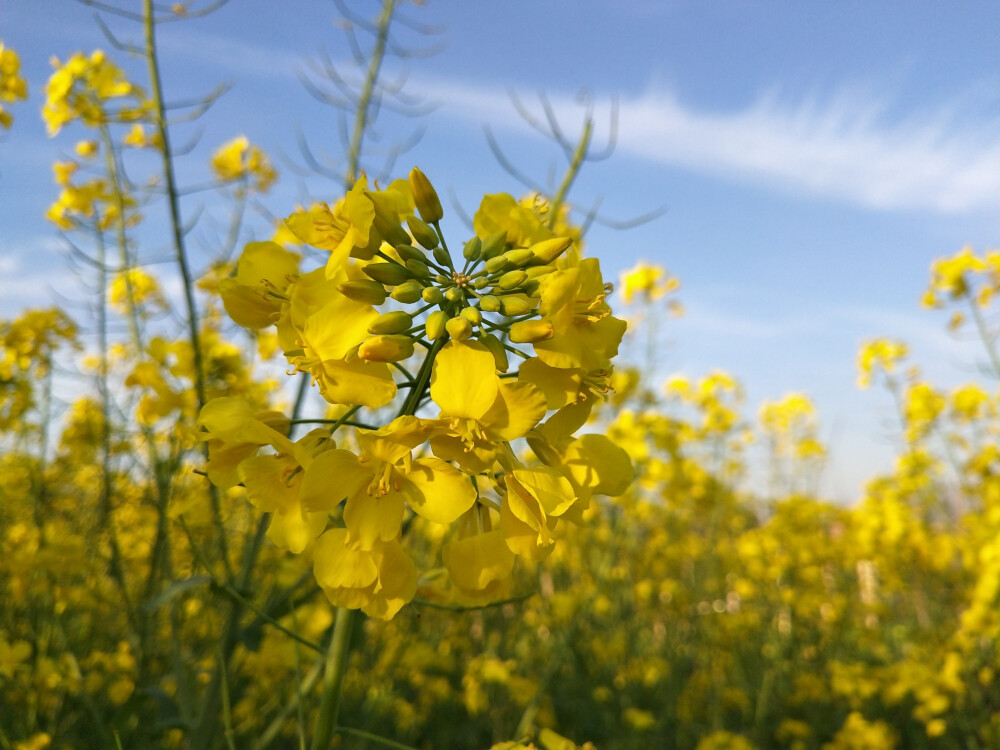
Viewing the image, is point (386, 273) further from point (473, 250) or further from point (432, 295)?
point (473, 250)

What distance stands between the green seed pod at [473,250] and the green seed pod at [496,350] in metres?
0.21

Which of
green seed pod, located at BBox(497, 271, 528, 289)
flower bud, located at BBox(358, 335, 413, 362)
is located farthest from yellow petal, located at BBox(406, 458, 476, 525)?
green seed pod, located at BBox(497, 271, 528, 289)

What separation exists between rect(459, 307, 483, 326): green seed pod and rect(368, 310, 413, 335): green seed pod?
0.09 meters

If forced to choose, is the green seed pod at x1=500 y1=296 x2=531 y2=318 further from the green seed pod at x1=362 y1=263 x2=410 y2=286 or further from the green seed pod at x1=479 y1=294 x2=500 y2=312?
the green seed pod at x1=362 y1=263 x2=410 y2=286

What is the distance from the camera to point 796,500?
641cm

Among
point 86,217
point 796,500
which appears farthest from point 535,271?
point 796,500

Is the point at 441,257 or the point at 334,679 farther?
the point at 441,257

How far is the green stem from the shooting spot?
99 centimetres

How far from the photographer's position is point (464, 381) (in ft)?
3.07

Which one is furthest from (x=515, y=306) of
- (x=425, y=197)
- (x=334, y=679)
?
(x=334, y=679)

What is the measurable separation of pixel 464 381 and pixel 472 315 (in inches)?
4.3

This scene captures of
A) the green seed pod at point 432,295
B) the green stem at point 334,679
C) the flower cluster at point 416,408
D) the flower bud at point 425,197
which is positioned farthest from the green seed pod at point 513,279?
the green stem at point 334,679

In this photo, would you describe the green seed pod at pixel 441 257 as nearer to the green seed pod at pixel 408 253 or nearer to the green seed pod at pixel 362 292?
the green seed pod at pixel 408 253

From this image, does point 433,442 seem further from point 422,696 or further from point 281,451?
point 422,696
